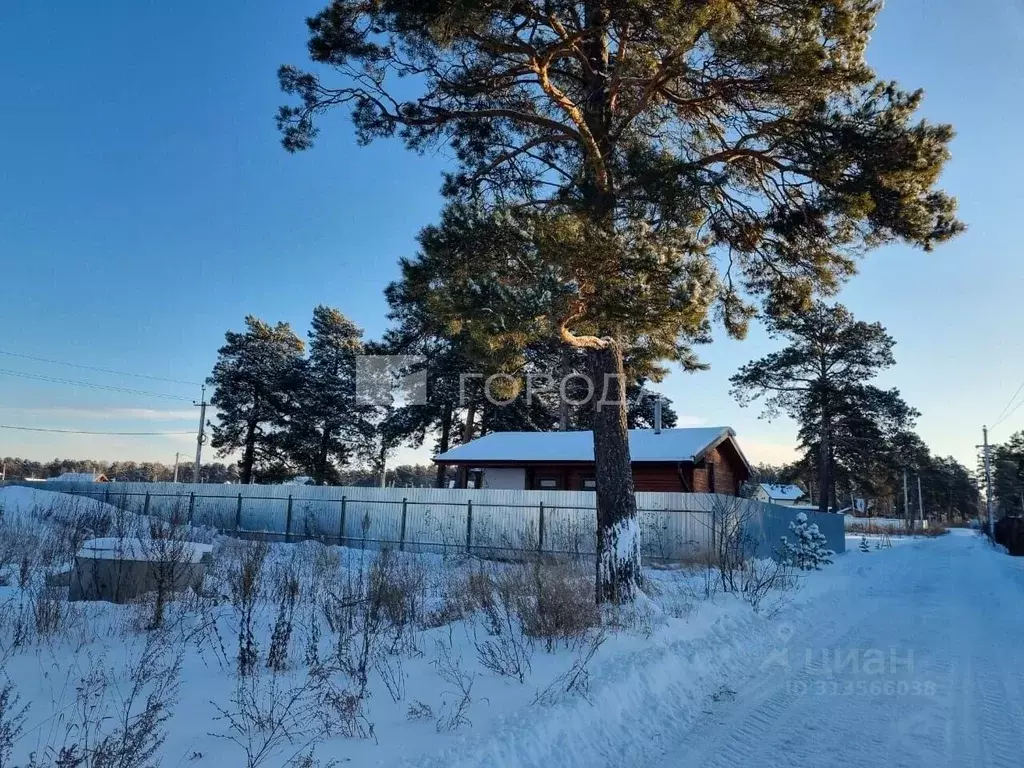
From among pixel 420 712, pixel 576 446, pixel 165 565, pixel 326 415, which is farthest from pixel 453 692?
pixel 326 415

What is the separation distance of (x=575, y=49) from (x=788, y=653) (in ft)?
27.1

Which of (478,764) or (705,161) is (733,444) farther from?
(478,764)

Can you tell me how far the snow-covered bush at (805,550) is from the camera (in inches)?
648

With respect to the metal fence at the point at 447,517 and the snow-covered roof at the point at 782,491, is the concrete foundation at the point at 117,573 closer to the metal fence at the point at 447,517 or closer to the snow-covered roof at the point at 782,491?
the metal fence at the point at 447,517

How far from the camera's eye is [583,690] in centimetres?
472

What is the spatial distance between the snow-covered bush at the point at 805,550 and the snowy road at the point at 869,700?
6.04 m

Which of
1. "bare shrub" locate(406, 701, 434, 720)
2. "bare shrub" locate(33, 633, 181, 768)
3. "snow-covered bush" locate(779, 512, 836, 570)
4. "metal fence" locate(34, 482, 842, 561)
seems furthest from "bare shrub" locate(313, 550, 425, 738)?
"snow-covered bush" locate(779, 512, 836, 570)

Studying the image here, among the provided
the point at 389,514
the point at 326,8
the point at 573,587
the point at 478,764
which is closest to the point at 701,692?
the point at 573,587

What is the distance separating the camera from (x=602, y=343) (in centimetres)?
906

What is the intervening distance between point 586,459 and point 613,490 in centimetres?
1590

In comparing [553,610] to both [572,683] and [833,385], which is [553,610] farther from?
[833,385]

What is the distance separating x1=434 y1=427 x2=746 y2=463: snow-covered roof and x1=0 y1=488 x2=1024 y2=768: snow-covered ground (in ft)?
51.1

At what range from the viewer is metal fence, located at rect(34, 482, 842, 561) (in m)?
17.2

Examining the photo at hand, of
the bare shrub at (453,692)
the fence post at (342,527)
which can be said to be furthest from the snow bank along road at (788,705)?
the fence post at (342,527)
